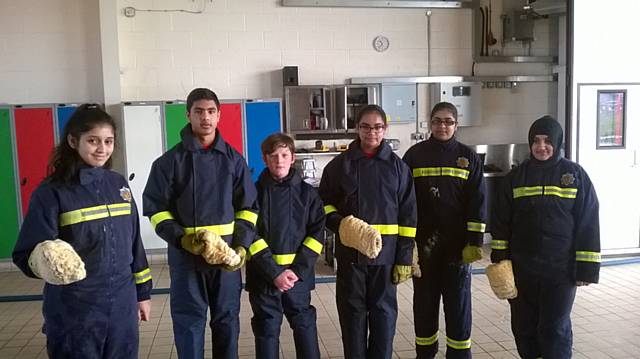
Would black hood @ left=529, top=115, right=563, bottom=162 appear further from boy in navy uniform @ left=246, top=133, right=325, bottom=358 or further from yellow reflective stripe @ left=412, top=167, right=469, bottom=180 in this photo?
boy in navy uniform @ left=246, top=133, right=325, bottom=358

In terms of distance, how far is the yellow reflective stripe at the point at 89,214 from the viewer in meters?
2.09

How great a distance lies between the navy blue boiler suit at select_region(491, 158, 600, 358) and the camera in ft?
8.50

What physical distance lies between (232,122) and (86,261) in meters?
3.89

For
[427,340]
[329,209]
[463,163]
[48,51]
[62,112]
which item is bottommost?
[427,340]

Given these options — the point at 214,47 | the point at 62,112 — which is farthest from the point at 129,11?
the point at 62,112

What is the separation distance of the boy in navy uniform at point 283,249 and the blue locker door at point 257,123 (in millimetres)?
3275

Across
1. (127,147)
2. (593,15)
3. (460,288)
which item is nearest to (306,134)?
(127,147)

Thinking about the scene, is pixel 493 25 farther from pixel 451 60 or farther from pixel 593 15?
pixel 593 15

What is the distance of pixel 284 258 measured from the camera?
2.63 m

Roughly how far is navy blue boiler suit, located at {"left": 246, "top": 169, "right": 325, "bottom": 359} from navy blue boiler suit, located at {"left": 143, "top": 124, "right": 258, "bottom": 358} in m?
0.12

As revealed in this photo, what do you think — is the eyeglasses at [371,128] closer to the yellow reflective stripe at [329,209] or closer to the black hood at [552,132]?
the yellow reflective stripe at [329,209]

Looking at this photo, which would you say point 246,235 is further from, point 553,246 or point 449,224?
point 553,246

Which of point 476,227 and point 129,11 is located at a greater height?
point 129,11

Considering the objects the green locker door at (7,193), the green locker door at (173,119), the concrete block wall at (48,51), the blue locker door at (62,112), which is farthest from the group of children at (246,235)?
the concrete block wall at (48,51)
